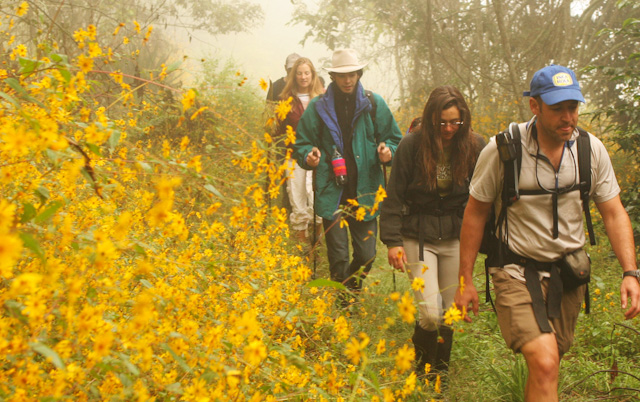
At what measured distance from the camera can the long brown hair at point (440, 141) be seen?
3643 millimetres

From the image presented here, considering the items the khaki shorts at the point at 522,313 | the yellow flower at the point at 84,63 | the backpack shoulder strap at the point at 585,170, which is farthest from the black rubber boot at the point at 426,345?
the yellow flower at the point at 84,63

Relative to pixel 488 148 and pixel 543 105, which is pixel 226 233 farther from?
pixel 543 105

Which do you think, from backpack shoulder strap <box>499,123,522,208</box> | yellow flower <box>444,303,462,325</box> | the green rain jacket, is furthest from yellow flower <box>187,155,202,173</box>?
the green rain jacket

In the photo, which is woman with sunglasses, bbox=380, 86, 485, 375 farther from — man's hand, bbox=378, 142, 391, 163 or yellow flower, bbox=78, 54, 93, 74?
yellow flower, bbox=78, 54, 93, 74

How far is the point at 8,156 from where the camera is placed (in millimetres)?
2031

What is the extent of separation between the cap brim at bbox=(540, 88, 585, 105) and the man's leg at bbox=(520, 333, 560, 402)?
1.14 meters

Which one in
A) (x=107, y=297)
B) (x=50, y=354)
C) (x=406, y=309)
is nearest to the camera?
(x=50, y=354)

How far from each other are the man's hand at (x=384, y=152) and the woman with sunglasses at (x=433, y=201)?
26.2 inches

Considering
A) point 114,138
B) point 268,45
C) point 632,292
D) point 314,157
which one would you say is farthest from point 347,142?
point 268,45

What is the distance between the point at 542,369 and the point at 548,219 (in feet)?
2.41

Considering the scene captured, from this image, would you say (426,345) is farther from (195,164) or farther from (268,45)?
(268,45)

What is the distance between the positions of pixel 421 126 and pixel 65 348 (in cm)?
284

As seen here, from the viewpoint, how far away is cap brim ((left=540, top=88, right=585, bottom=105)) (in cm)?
275

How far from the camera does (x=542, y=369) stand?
257 centimetres
